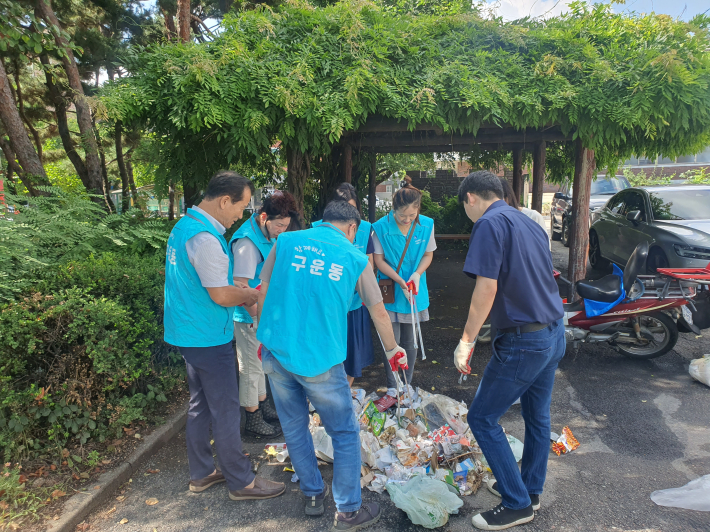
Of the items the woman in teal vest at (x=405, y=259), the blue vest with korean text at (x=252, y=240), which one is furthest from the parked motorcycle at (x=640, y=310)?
the blue vest with korean text at (x=252, y=240)

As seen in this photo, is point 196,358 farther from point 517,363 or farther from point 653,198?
point 653,198

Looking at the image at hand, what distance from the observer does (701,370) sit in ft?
14.7

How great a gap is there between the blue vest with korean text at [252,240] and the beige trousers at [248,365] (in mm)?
100

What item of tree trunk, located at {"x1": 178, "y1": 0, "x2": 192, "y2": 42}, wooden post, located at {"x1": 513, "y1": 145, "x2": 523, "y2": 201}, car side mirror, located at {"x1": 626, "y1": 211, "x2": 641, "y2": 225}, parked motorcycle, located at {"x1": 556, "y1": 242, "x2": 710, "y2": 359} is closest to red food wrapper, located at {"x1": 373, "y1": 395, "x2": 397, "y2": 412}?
parked motorcycle, located at {"x1": 556, "y1": 242, "x2": 710, "y2": 359}

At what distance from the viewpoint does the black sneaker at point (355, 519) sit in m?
2.56

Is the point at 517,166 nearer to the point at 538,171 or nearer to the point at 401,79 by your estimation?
the point at 538,171

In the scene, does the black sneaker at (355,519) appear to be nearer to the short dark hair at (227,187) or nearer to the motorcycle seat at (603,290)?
the short dark hair at (227,187)

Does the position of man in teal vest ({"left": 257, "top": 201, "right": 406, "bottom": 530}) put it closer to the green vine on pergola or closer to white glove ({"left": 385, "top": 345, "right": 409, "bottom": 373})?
white glove ({"left": 385, "top": 345, "right": 409, "bottom": 373})

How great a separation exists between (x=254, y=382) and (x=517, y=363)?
6.84 feet

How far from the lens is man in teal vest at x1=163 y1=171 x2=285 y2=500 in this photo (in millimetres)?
2590

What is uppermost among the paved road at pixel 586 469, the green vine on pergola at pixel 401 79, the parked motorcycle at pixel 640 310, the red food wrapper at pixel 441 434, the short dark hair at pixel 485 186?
the green vine on pergola at pixel 401 79

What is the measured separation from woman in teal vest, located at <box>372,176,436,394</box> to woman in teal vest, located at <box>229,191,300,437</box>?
0.79 metres

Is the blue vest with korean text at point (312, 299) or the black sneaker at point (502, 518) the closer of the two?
the blue vest with korean text at point (312, 299)

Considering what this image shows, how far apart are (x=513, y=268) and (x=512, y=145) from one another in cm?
785
